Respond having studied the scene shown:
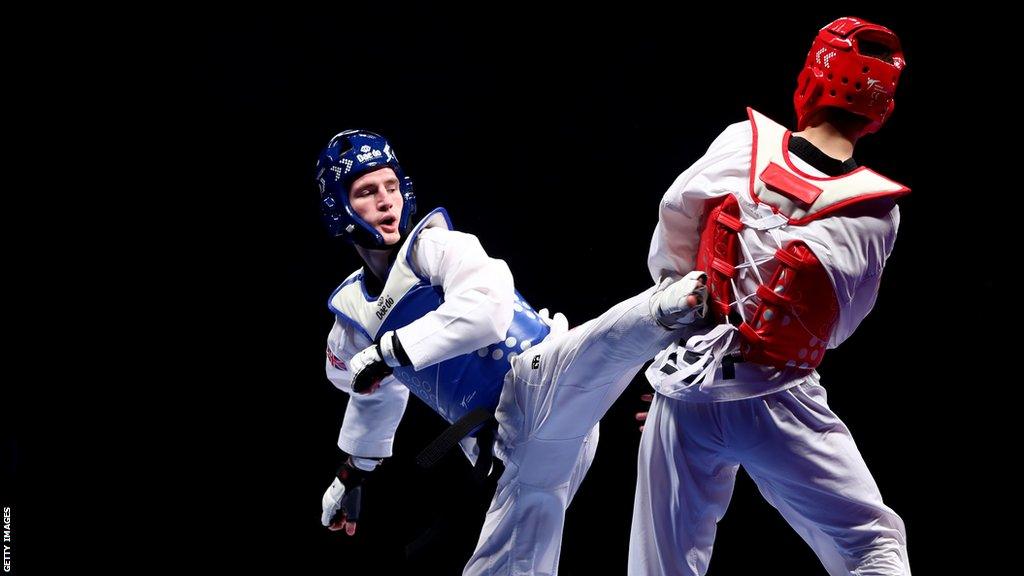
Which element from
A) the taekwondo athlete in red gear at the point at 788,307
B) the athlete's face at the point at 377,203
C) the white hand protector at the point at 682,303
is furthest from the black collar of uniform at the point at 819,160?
the athlete's face at the point at 377,203

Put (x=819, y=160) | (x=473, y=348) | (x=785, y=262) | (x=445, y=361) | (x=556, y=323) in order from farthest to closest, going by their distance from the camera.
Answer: (x=556, y=323) < (x=445, y=361) < (x=473, y=348) < (x=819, y=160) < (x=785, y=262)

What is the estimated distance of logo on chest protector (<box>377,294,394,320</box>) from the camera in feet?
10.2

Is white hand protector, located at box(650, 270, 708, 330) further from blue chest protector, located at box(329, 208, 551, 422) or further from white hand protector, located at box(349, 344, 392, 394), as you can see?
white hand protector, located at box(349, 344, 392, 394)

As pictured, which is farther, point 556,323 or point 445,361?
point 556,323

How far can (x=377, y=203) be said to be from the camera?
3119 millimetres

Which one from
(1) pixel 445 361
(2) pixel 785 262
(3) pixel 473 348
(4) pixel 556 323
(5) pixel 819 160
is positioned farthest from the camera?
(4) pixel 556 323

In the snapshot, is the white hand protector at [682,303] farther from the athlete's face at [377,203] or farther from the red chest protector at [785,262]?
the athlete's face at [377,203]

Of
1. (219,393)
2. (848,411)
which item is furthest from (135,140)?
(848,411)

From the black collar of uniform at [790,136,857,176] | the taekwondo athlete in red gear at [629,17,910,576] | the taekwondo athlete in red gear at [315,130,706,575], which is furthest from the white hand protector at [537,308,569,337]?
the black collar of uniform at [790,136,857,176]

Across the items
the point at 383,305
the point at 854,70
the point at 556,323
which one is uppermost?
the point at 854,70

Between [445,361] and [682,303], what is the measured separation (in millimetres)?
864

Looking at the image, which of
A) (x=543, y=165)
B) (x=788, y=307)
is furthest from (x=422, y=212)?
(x=788, y=307)

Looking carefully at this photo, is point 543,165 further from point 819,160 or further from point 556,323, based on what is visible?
point 819,160

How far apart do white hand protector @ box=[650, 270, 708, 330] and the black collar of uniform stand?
1.16 feet
